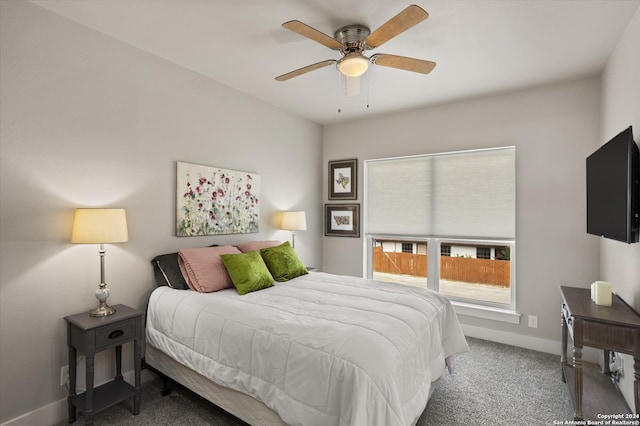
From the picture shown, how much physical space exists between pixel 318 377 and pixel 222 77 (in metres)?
2.93

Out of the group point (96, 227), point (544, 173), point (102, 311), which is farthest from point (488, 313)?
point (96, 227)

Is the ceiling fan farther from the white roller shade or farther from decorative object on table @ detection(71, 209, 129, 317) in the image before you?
the white roller shade

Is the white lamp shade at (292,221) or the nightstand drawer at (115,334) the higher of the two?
the white lamp shade at (292,221)

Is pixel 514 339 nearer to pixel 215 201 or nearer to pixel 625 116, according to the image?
pixel 625 116

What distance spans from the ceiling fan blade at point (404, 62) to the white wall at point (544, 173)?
5.65ft

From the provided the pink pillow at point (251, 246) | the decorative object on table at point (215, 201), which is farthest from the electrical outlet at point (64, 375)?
the pink pillow at point (251, 246)

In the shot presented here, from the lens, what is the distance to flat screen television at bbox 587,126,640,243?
1.90 m

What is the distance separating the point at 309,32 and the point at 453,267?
10.5 ft

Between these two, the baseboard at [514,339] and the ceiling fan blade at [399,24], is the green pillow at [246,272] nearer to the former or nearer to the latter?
the ceiling fan blade at [399,24]

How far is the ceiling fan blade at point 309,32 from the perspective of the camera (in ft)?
6.04

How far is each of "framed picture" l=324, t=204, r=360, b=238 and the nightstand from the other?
2.98m

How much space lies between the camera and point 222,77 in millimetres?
3223

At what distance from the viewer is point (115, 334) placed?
86.5 inches

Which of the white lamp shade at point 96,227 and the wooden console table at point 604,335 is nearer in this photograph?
the wooden console table at point 604,335
